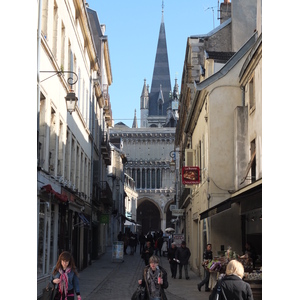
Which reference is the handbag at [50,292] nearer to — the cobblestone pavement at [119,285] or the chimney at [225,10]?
the cobblestone pavement at [119,285]

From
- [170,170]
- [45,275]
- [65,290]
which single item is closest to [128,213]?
[170,170]

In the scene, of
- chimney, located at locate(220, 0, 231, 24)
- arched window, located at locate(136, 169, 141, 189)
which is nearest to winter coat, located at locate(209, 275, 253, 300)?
chimney, located at locate(220, 0, 231, 24)

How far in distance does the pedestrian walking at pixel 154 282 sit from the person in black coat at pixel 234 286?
2.24 m

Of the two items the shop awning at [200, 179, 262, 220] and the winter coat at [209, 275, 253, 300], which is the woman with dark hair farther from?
the shop awning at [200, 179, 262, 220]

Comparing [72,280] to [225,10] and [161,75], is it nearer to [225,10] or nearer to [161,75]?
[225,10]

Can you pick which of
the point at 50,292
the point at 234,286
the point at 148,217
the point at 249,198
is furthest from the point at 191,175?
the point at 148,217

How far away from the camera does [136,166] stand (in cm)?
10750

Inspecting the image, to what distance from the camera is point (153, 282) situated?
10000 millimetres

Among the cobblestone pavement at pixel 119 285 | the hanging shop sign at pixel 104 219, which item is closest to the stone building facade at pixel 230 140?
the cobblestone pavement at pixel 119 285

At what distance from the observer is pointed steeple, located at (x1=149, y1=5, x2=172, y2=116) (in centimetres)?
14712

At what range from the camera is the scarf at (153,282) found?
32.6 ft

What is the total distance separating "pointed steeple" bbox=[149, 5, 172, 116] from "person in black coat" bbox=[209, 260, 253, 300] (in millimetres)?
138524
